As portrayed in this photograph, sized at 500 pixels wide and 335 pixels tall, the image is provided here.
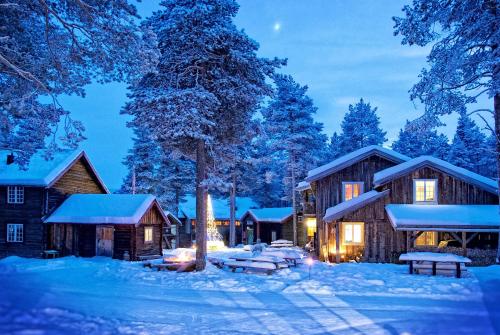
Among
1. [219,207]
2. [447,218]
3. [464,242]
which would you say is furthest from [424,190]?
[219,207]

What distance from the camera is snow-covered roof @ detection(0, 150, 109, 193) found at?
2956 centimetres

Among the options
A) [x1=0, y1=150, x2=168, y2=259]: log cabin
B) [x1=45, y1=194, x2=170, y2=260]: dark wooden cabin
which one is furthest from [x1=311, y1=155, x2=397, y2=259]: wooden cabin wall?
[x1=0, y1=150, x2=168, y2=259]: log cabin

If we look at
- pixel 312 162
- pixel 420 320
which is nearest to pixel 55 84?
pixel 420 320

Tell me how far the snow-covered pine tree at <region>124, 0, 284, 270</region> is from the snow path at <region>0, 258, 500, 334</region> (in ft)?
16.6

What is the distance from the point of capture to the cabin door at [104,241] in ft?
97.7

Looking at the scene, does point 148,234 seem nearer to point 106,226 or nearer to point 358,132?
point 106,226

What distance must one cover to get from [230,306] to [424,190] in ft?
59.9

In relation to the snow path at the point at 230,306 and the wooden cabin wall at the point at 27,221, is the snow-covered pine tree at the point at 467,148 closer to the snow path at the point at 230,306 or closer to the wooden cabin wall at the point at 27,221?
the snow path at the point at 230,306

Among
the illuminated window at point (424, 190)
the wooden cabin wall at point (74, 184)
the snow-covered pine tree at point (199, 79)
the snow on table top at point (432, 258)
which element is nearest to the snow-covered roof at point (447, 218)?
the illuminated window at point (424, 190)

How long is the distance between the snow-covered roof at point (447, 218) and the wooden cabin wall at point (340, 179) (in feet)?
14.6

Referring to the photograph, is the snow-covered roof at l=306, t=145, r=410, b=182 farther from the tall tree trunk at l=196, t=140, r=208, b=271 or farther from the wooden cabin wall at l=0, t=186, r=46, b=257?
the wooden cabin wall at l=0, t=186, r=46, b=257

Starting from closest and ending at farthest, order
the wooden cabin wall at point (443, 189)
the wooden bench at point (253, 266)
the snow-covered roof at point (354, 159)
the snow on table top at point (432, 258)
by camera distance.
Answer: the snow on table top at point (432, 258), the wooden bench at point (253, 266), the wooden cabin wall at point (443, 189), the snow-covered roof at point (354, 159)

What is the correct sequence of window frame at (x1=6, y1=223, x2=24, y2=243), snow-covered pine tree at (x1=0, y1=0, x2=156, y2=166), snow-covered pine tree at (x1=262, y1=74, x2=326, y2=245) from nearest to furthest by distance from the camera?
1. snow-covered pine tree at (x1=0, y1=0, x2=156, y2=166)
2. window frame at (x1=6, y1=223, x2=24, y2=243)
3. snow-covered pine tree at (x1=262, y1=74, x2=326, y2=245)

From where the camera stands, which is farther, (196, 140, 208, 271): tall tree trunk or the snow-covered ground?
(196, 140, 208, 271): tall tree trunk
